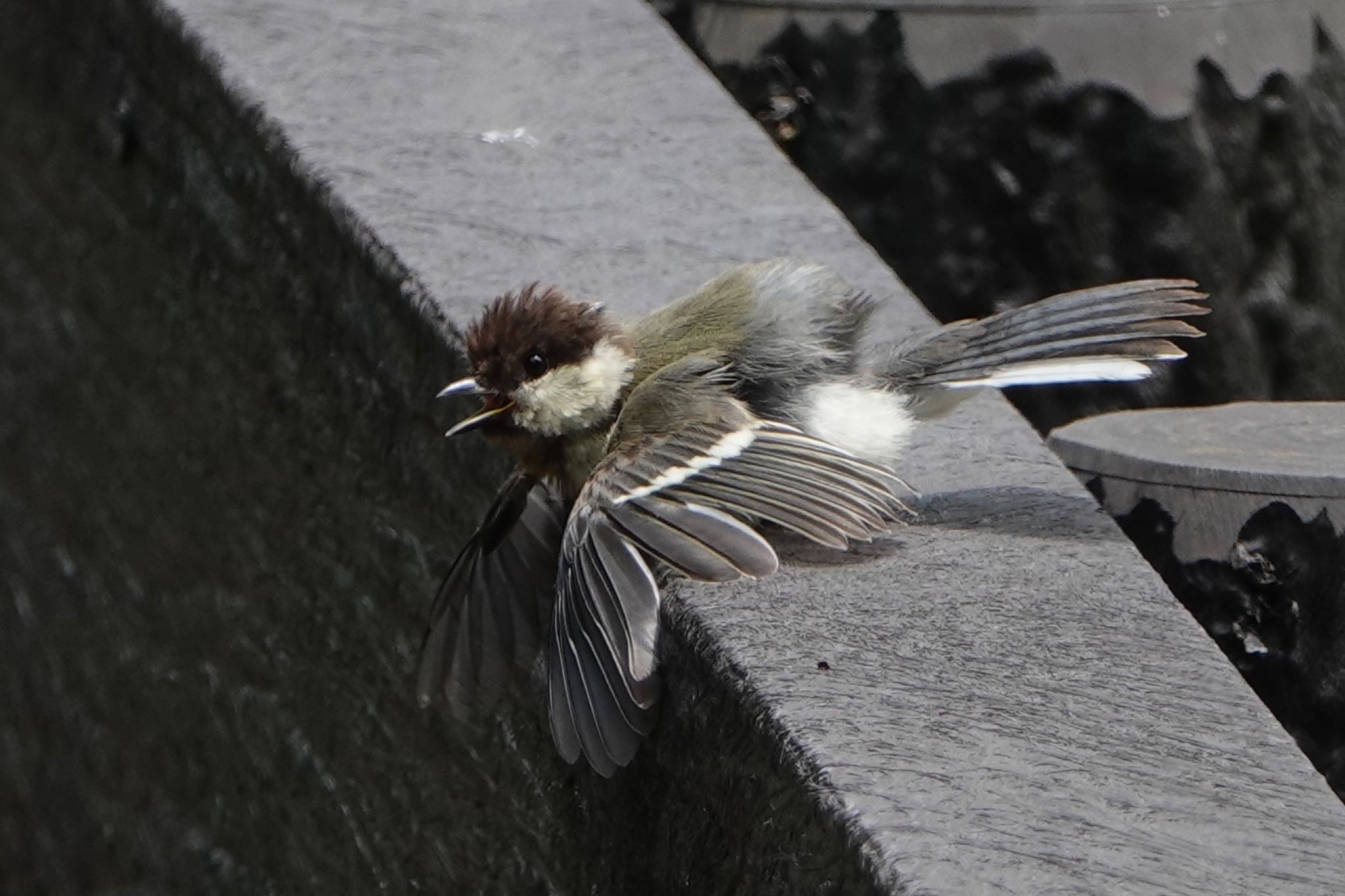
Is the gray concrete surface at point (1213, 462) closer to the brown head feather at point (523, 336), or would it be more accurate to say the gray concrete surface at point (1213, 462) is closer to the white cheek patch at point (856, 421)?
the white cheek patch at point (856, 421)

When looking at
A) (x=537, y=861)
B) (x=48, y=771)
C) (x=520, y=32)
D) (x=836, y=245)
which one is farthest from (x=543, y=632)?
(x=48, y=771)

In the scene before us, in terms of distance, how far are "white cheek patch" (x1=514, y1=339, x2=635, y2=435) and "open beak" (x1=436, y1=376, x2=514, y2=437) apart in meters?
0.02

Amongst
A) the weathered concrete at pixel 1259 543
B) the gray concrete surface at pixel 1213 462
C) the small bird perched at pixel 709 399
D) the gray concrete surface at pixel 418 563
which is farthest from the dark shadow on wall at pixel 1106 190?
the small bird perched at pixel 709 399

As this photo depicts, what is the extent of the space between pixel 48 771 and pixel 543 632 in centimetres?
290

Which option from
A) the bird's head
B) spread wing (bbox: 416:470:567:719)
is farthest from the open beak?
spread wing (bbox: 416:470:567:719)

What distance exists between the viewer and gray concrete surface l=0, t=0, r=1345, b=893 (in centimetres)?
195

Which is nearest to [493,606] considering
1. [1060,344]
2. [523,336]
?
[523,336]

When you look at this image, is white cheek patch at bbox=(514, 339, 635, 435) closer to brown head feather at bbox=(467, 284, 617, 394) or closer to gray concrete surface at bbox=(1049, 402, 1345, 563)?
brown head feather at bbox=(467, 284, 617, 394)

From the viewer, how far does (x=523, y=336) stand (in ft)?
8.86

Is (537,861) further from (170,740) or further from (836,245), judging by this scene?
(170,740)

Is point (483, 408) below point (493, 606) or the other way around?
the other way around

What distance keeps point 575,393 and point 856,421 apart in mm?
416

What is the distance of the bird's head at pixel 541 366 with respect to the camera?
2693mm

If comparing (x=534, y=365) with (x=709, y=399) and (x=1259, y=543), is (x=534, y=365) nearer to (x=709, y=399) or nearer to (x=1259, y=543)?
(x=709, y=399)
